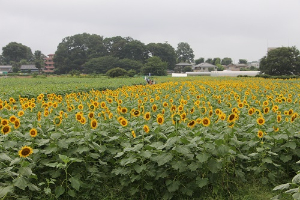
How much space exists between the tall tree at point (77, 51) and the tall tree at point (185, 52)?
4216cm

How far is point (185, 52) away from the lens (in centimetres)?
11681

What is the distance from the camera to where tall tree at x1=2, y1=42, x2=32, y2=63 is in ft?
309

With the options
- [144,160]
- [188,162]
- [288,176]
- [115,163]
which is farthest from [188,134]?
[288,176]

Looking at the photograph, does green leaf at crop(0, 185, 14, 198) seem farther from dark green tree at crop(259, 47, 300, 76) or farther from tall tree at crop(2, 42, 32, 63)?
tall tree at crop(2, 42, 32, 63)

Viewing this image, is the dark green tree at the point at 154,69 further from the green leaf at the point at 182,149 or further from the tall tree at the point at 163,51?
the green leaf at the point at 182,149

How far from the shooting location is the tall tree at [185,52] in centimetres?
11638

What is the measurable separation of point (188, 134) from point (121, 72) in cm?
4367

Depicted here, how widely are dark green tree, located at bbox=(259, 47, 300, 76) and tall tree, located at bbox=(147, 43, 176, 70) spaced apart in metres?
37.9

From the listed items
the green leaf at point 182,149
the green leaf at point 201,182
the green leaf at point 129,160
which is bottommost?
the green leaf at point 201,182

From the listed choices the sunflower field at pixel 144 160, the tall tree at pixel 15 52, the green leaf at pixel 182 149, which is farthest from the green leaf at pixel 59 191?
the tall tree at pixel 15 52

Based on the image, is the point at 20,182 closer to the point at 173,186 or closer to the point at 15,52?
the point at 173,186

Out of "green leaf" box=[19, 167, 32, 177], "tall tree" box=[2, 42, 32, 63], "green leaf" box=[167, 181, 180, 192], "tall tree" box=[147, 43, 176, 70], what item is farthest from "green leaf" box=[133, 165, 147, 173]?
"tall tree" box=[2, 42, 32, 63]

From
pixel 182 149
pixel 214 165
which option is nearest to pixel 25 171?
pixel 182 149

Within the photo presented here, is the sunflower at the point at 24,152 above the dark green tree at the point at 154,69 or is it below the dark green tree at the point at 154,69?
below
